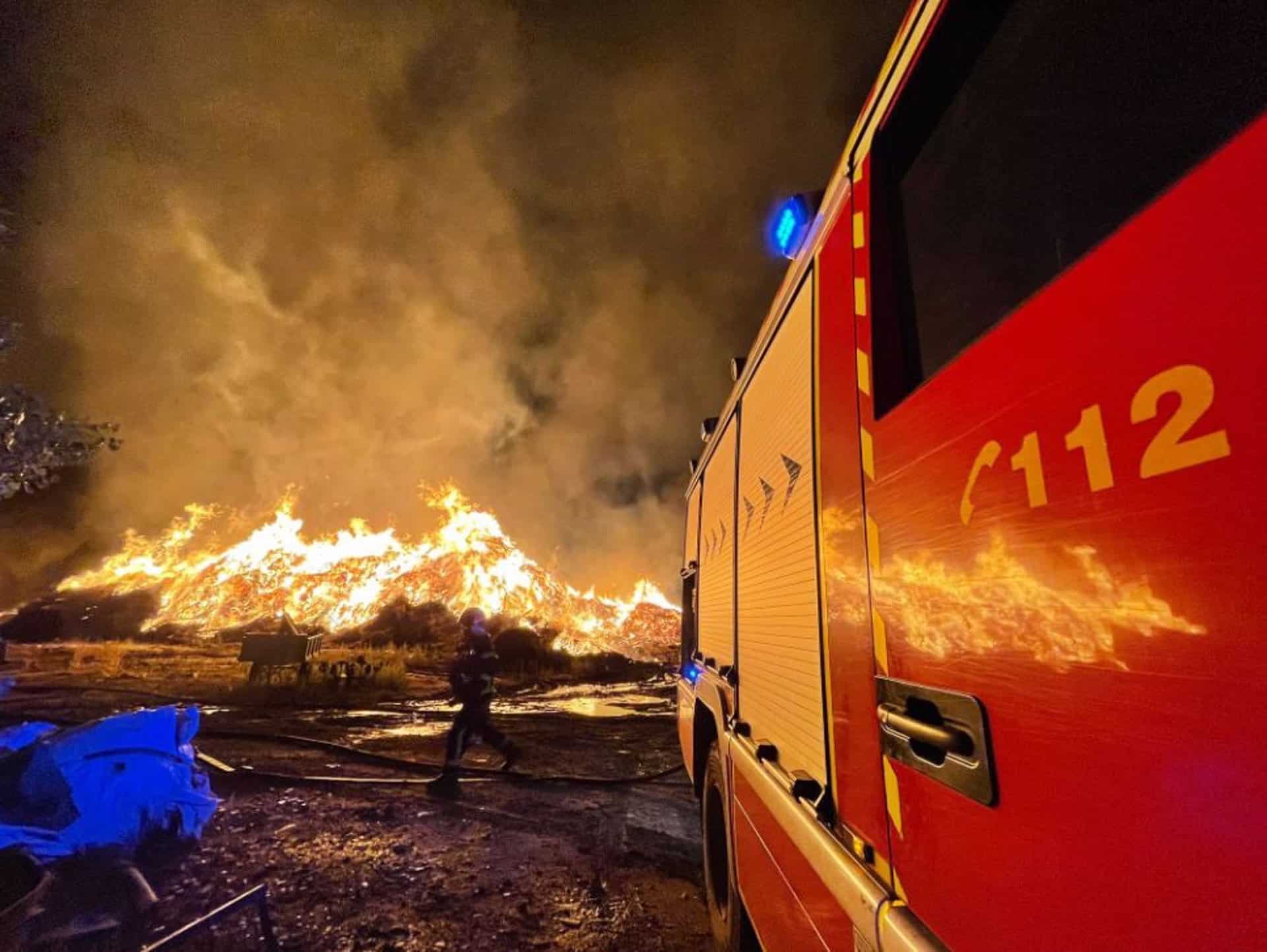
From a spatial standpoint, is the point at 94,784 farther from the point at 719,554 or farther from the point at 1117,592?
the point at 1117,592

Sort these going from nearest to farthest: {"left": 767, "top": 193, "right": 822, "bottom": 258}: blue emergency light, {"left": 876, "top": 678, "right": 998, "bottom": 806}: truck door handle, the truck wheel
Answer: {"left": 876, "top": 678, "right": 998, "bottom": 806}: truck door handle → {"left": 767, "top": 193, "right": 822, "bottom": 258}: blue emergency light → the truck wheel

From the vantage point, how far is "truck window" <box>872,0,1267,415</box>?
68 cm

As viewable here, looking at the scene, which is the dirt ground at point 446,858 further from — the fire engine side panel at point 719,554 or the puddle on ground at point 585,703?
the puddle on ground at point 585,703

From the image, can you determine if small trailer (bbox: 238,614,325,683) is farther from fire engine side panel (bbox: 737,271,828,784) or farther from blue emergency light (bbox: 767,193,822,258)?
blue emergency light (bbox: 767,193,822,258)

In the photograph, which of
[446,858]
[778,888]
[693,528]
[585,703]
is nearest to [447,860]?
[446,858]

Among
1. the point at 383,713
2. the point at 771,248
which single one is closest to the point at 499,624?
the point at 383,713

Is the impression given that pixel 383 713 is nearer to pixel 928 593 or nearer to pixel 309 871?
pixel 309 871

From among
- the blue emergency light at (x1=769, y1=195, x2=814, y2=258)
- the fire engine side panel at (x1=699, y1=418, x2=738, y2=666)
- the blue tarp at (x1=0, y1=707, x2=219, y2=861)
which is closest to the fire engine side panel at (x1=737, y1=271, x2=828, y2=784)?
the blue emergency light at (x1=769, y1=195, x2=814, y2=258)

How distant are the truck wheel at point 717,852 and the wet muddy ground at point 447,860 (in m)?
0.35

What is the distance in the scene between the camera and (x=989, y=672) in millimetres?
841

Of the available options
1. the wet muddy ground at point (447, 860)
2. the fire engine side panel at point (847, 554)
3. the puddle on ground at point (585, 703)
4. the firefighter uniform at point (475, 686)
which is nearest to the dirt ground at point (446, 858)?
the wet muddy ground at point (447, 860)

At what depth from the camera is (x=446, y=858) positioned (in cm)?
442

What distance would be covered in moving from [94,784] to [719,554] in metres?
5.12

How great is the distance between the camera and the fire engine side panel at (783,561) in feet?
5.34
